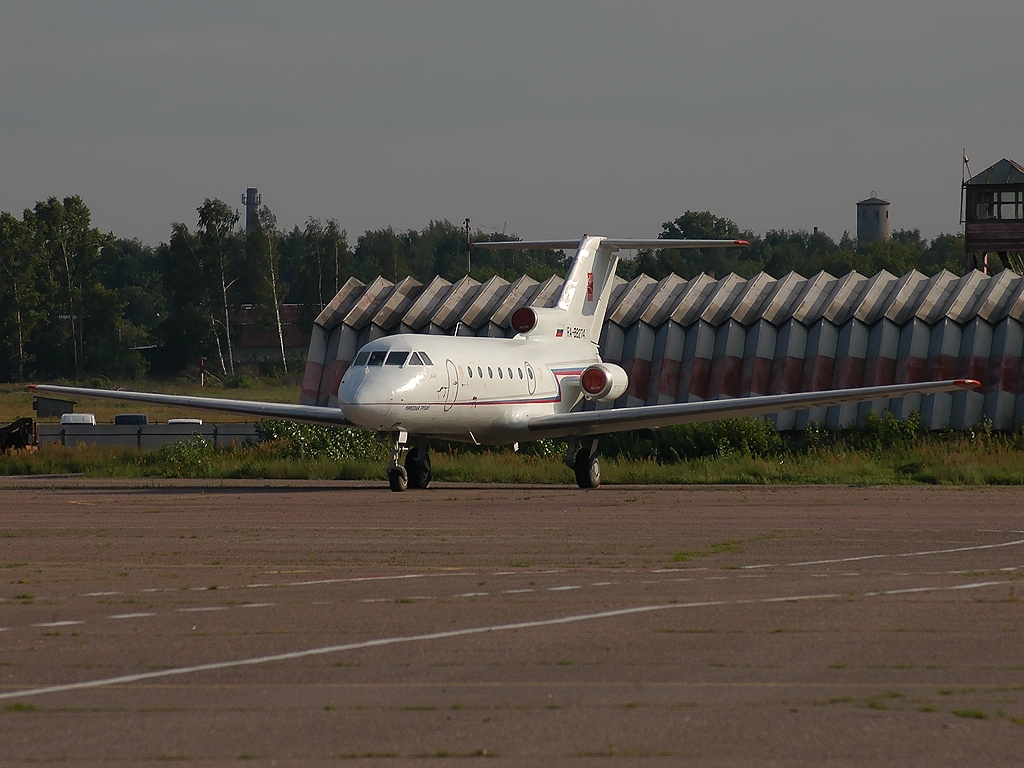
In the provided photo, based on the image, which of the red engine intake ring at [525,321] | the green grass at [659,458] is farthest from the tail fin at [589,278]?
the green grass at [659,458]

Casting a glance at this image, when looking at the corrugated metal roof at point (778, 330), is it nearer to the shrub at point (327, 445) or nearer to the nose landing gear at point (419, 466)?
the shrub at point (327, 445)

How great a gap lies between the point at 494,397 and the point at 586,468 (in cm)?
255

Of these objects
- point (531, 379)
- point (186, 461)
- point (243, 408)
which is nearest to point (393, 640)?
point (243, 408)

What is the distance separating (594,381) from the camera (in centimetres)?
3375

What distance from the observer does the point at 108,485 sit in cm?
3167

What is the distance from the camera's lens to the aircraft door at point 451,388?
95.8ft

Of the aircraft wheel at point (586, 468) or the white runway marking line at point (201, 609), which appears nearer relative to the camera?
the white runway marking line at point (201, 609)

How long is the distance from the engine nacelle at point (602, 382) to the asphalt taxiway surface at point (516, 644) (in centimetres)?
1408

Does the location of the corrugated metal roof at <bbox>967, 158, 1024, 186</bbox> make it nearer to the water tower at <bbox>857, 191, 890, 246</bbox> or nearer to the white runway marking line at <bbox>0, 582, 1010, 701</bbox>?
the white runway marking line at <bbox>0, 582, 1010, 701</bbox>

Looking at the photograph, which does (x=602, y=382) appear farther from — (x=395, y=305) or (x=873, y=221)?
(x=873, y=221)

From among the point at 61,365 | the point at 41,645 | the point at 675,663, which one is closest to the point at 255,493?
the point at 41,645

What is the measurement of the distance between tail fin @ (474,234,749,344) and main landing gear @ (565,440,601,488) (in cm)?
583

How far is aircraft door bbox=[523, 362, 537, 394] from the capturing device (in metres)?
32.2

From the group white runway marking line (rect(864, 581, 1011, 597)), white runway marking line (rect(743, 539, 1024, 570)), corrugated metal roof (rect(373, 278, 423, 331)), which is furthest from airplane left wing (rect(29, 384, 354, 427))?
corrugated metal roof (rect(373, 278, 423, 331))
